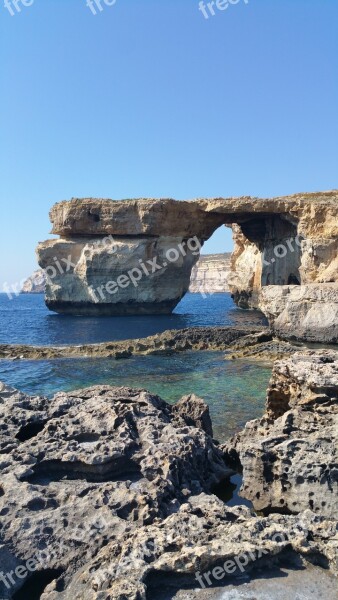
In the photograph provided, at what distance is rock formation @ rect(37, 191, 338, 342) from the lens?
4288 cm

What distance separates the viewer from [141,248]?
44188mm

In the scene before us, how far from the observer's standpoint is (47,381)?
58.0ft

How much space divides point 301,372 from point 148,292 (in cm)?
3810

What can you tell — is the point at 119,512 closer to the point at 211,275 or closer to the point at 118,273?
the point at 118,273

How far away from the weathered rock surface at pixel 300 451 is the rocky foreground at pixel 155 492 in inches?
0.7

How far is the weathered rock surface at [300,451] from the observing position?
19.6 ft

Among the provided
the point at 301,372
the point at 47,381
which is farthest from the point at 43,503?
the point at 47,381

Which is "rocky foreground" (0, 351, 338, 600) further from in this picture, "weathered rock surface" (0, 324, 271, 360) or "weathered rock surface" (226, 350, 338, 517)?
"weathered rock surface" (0, 324, 271, 360)

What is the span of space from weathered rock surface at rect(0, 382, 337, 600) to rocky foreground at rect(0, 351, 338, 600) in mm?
13

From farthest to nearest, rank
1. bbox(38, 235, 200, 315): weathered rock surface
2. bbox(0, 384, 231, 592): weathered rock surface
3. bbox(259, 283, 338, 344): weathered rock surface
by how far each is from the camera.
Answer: bbox(38, 235, 200, 315): weathered rock surface → bbox(259, 283, 338, 344): weathered rock surface → bbox(0, 384, 231, 592): weathered rock surface

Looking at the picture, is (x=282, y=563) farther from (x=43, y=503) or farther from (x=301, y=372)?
(x=301, y=372)

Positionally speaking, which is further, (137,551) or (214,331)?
(214,331)

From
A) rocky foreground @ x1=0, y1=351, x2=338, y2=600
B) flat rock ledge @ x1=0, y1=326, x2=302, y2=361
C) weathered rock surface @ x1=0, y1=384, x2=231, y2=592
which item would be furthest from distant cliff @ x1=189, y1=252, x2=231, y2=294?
weathered rock surface @ x1=0, y1=384, x2=231, y2=592

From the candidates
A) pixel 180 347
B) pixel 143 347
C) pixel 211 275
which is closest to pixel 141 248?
pixel 180 347
